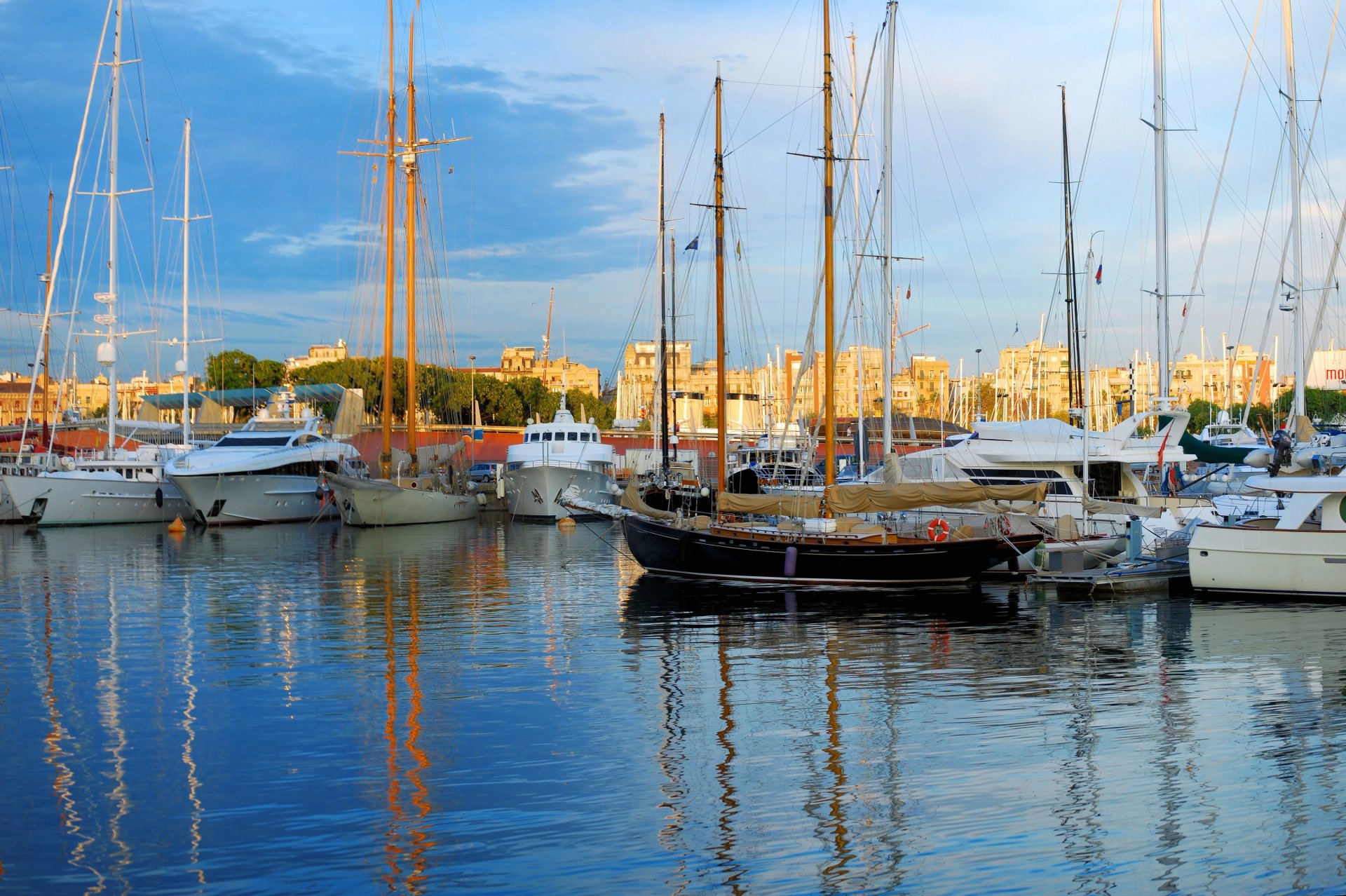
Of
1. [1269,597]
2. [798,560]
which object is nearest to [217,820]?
[798,560]

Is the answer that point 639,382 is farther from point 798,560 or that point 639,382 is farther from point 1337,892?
point 1337,892

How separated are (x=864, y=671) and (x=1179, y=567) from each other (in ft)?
37.2

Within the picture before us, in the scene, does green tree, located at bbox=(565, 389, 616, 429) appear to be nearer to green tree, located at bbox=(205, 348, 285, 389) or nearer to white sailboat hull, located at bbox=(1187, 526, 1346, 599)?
green tree, located at bbox=(205, 348, 285, 389)

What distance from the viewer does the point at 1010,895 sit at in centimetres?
878

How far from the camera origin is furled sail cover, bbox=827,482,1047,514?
2459 centimetres

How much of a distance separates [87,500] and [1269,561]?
140ft

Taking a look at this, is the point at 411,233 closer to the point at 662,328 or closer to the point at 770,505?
the point at 662,328

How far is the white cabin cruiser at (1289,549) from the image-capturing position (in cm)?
2238

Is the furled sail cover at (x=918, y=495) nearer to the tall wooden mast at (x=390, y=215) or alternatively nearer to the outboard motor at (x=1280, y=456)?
the outboard motor at (x=1280, y=456)

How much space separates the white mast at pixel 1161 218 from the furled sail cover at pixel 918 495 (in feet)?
20.3

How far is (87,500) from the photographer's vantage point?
157 feet

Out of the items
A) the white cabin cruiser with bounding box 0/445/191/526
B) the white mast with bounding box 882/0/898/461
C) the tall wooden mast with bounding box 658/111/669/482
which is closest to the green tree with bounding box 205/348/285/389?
the white cabin cruiser with bounding box 0/445/191/526

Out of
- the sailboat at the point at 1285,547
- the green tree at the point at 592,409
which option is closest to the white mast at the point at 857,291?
the sailboat at the point at 1285,547

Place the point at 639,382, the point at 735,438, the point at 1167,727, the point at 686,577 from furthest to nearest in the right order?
the point at 639,382 < the point at 735,438 < the point at 686,577 < the point at 1167,727
